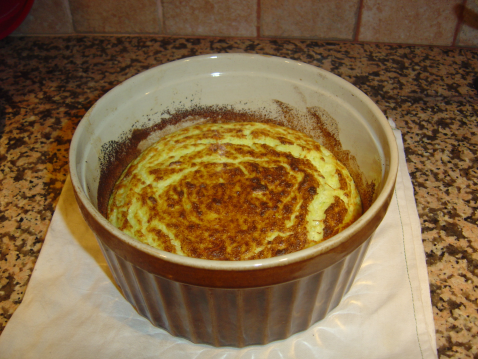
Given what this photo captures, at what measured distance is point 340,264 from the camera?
746 mm

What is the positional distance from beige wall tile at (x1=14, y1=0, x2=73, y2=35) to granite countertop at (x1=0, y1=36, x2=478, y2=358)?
4cm

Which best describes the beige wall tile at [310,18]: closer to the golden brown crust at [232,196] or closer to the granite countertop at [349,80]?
the granite countertop at [349,80]

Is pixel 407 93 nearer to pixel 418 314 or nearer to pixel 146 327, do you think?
pixel 418 314

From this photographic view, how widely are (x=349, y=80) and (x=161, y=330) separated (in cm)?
121

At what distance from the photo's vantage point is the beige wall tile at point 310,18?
5.26 ft

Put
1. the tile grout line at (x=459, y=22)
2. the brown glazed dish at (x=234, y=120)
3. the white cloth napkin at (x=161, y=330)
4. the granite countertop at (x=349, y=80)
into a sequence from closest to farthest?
the brown glazed dish at (x=234, y=120) → the white cloth napkin at (x=161, y=330) → the granite countertop at (x=349, y=80) → the tile grout line at (x=459, y=22)

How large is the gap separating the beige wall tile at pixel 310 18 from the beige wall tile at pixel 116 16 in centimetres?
50

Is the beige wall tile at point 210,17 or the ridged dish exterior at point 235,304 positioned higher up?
the beige wall tile at point 210,17

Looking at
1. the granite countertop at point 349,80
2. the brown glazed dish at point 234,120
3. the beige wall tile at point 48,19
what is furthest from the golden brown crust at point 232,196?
the beige wall tile at point 48,19

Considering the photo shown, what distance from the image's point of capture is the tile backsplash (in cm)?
161

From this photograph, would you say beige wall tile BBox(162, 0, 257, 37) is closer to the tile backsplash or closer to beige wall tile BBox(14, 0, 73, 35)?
the tile backsplash

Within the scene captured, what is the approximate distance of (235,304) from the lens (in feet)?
2.33

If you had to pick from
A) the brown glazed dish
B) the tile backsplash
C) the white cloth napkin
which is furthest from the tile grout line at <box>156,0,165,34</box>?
the white cloth napkin

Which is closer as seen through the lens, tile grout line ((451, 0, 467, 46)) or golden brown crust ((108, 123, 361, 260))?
golden brown crust ((108, 123, 361, 260))
